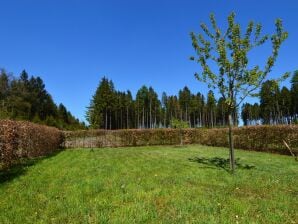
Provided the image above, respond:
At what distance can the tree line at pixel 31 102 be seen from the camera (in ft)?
216

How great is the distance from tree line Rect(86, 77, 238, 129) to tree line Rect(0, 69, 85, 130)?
818 cm

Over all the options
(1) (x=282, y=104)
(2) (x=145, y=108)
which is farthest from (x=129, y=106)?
(1) (x=282, y=104)

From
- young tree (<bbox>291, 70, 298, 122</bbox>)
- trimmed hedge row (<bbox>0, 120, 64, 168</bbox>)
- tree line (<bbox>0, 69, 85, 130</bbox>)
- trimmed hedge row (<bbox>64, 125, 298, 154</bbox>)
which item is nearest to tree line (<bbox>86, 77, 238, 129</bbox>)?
tree line (<bbox>0, 69, 85, 130</bbox>)

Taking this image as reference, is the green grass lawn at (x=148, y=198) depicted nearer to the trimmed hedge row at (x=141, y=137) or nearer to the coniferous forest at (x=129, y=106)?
the trimmed hedge row at (x=141, y=137)

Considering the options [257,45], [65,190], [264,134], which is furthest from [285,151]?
[65,190]

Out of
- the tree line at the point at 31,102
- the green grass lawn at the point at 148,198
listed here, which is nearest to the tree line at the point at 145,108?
the tree line at the point at 31,102

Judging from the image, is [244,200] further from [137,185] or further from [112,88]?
[112,88]

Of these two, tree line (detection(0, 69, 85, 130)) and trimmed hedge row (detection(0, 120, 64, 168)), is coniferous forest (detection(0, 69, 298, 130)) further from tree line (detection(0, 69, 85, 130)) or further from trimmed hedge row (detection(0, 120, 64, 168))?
trimmed hedge row (detection(0, 120, 64, 168))

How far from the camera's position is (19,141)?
1493 cm

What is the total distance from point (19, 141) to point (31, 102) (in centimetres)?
7708

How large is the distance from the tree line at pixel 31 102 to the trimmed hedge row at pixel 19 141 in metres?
40.3

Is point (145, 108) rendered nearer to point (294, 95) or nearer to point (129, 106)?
point (129, 106)

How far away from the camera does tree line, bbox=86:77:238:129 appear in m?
79.8

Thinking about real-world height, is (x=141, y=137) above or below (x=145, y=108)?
below
